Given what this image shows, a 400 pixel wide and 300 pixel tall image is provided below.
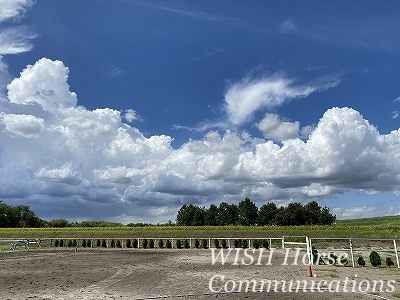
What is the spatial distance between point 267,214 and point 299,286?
4277 inches

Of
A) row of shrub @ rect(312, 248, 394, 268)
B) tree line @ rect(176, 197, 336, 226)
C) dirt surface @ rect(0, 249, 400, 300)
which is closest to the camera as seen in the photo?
dirt surface @ rect(0, 249, 400, 300)

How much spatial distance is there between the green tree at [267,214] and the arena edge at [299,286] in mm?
105322

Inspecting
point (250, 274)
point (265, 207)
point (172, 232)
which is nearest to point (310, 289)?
point (250, 274)

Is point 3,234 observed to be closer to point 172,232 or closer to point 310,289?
point 172,232

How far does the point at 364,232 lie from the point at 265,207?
69057mm

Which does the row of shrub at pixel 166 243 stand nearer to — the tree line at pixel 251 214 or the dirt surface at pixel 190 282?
the dirt surface at pixel 190 282

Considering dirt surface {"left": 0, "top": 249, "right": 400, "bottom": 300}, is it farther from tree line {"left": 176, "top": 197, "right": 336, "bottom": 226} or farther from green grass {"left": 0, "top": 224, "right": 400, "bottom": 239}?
tree line {"left": 176, "top": 197, "right": 336, "bottom": 226}

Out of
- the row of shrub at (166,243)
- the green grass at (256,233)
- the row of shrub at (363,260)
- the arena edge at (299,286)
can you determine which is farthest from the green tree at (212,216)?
the arena edge at (299,286)

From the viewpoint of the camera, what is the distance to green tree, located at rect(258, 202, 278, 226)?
121256mm

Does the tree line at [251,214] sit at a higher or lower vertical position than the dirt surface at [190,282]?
higher

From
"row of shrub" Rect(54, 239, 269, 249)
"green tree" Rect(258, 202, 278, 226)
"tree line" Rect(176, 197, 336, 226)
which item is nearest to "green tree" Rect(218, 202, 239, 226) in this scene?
"tree line" Rect(176, 197, 336, 226)

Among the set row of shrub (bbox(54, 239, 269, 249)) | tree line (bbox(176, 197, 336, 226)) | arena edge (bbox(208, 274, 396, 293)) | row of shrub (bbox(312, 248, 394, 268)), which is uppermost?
tree line (bbox(176, 197, 336, 226))

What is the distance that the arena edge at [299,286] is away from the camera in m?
14.8

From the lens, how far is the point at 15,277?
20.1 metres
